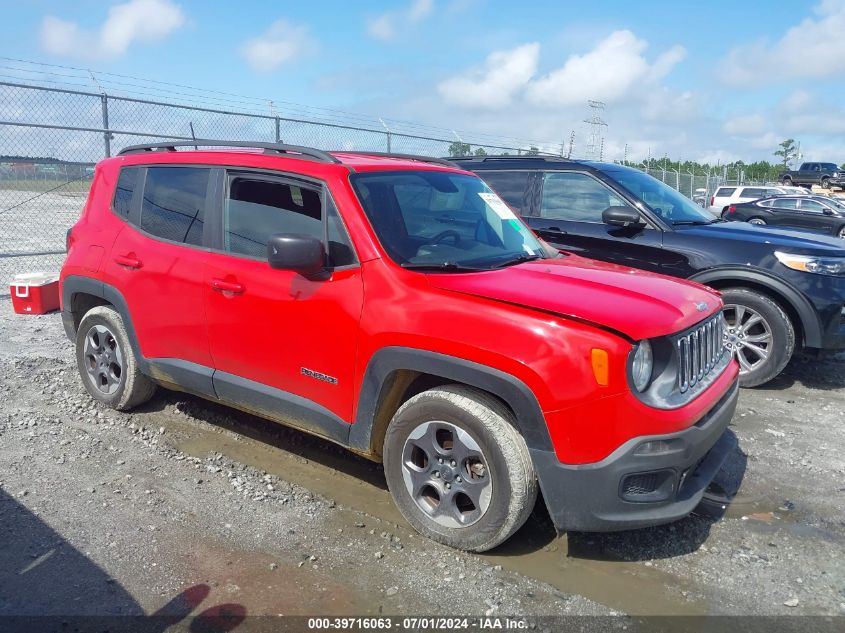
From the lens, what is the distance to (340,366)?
3391 millimetres

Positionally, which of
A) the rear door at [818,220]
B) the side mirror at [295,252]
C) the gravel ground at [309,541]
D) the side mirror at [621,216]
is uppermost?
the side mirror at [621,216]

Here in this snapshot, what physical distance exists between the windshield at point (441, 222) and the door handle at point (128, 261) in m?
1.72

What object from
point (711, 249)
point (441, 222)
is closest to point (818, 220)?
point (711, 249)

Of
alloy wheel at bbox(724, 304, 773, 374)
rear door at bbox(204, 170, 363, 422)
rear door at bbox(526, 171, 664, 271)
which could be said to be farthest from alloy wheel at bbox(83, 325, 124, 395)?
alloy wheel at bbox(724, 304, 773, 374)

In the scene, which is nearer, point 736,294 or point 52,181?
point 736,294

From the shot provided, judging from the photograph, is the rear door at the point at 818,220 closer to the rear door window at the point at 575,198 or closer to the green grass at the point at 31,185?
the rear door window at the point at 575,198

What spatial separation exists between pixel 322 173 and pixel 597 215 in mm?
3472

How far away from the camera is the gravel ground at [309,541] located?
2.87 m

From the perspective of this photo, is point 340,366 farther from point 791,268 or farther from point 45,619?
point 791,268

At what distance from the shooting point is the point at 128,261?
4.38m

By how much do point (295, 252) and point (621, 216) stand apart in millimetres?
3514

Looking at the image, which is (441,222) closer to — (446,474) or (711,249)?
(446,474)

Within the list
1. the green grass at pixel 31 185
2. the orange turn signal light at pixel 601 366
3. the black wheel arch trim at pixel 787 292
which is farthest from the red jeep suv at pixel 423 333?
the green grass at pixel 31 185

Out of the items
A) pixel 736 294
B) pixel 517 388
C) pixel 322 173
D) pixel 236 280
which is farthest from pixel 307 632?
pixel 736 294
